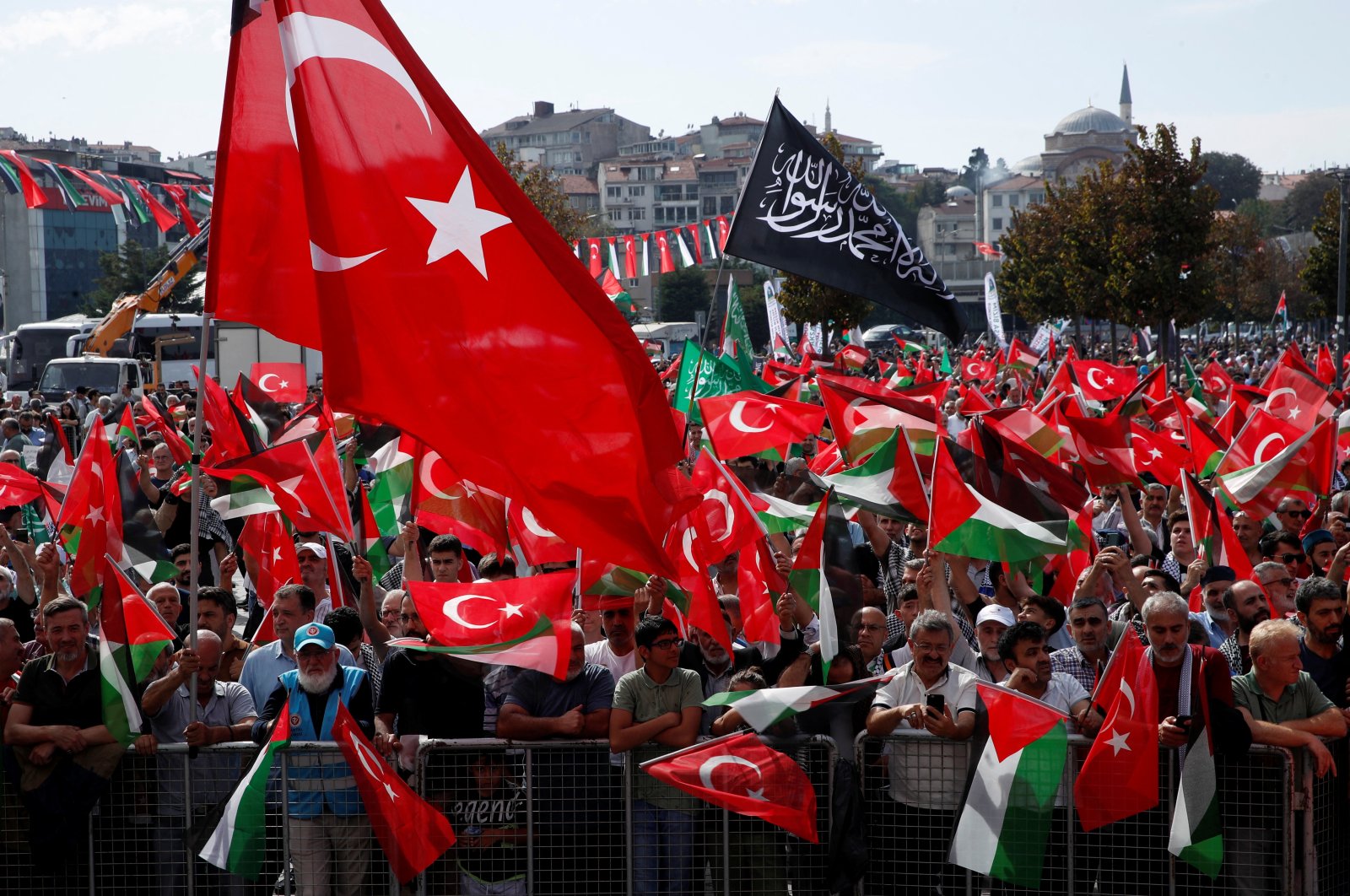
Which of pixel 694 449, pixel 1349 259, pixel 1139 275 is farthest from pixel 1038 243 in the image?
pixel 694 449

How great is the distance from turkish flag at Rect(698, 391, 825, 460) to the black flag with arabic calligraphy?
6.84ft

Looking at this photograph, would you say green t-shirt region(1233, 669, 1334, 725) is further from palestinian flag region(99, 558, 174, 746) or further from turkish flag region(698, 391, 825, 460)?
turkish flag region(698, 391, 825, 460)

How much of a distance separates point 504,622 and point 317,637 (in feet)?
2.35

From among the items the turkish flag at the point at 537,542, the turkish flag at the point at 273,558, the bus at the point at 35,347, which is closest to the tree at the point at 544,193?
the bus at the point at 35,347

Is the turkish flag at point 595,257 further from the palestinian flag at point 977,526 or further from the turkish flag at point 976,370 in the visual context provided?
the palestinian flag at point 977,526

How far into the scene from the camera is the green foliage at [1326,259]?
130 ft

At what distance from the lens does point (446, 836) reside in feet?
18.7

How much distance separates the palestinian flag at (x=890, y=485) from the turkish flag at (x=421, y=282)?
11.9 feet

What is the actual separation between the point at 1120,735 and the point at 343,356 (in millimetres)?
3046

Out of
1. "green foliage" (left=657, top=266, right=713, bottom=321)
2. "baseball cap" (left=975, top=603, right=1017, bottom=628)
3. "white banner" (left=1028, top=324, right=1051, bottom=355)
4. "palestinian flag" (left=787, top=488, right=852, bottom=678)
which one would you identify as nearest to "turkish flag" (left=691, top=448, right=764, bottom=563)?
"palestinian flag" (left=787, top=488, right=852, bottom=678)

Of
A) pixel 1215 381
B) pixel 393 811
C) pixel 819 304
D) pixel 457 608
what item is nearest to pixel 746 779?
pixel 393 811

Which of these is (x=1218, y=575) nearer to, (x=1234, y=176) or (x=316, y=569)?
(x=316, y=569)

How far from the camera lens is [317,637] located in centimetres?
605

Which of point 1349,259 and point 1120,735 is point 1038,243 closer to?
point 1349,259
